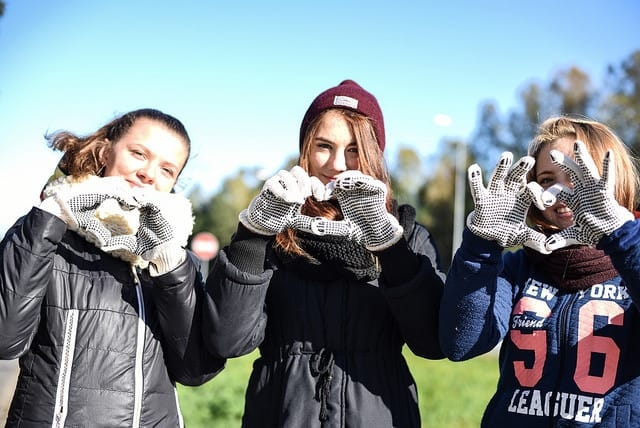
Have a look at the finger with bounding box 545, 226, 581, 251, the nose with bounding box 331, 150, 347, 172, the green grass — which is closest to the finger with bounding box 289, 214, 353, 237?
the nose with bounding box 331, 150, 347, 172

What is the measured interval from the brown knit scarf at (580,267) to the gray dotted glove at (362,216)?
552 mm

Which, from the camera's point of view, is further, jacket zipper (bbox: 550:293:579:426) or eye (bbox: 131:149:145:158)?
eye (bbox: 131:149:145:158)

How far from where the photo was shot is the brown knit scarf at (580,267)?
2475 mm

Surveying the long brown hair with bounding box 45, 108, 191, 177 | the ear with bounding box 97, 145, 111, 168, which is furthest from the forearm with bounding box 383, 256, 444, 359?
the ear with bounding box 97, 145, 111, 168

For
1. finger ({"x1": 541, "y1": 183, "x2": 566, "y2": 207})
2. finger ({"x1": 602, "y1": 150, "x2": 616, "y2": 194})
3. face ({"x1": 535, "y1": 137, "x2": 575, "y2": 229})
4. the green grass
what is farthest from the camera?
the green grass

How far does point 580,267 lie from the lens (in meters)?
2.49

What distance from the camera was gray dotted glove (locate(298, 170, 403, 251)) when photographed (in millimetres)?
2438

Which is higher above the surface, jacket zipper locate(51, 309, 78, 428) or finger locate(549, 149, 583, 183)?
finger locate(549, 149, 583, 183)

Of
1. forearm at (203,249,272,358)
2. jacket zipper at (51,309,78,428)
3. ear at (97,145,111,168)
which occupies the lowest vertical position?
jacket zipper at (51,309,78,428)

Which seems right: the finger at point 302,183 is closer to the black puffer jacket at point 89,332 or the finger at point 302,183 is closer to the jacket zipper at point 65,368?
the black puffer jacket at point 89,332

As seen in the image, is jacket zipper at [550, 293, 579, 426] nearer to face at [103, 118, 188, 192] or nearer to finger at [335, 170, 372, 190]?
finger at [335, 170, 372, 190]

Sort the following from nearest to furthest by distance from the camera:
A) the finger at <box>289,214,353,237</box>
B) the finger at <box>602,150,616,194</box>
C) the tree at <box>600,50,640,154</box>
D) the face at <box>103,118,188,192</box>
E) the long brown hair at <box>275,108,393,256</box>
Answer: the finger at <box>602,150,616,194</box>
the finger at <box>289,214,353,237</box>
the long brown hair at <box>275,108,393,256</box>
the face at <box>103,118,188,192</box>
the tree at <box>600,50,640,154</box>

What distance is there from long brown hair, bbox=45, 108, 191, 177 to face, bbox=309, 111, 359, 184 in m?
0.57

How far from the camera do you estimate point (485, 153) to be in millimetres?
45469
